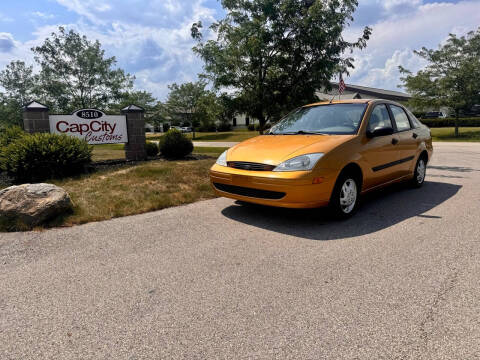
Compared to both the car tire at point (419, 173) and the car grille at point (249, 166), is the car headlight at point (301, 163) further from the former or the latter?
the car tire at point (419, 173)

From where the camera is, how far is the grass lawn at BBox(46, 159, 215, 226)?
5.18 m

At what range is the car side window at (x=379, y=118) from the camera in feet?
17.1

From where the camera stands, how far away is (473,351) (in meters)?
2.01

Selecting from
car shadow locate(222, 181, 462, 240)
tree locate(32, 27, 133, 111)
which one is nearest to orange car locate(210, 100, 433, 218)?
car shadow locate(222, 181, 462, 240)

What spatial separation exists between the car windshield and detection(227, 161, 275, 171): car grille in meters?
1.23

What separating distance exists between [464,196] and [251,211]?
390 cm

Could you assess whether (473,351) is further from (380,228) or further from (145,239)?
(145,239)

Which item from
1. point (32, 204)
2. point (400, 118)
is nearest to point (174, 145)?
point (32, 204)

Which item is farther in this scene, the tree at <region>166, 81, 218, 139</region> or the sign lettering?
the tree at <region>166, 81, 218, 139</region>

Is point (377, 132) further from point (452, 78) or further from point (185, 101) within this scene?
point (185, 101)

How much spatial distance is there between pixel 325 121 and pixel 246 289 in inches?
135

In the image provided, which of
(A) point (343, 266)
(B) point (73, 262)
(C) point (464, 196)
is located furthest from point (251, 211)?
(C) point (464, 196)

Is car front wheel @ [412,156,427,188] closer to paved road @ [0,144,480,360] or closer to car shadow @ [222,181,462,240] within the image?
car shadow @ [222,181,462,240]

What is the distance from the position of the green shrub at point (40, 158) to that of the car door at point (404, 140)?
697 cm
